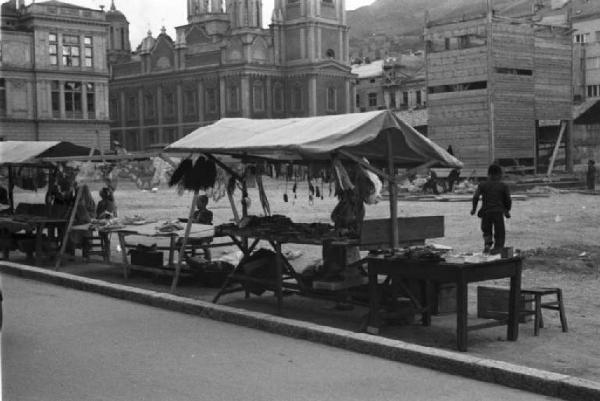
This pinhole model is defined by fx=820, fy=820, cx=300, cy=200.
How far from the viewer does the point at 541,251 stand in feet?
53.8

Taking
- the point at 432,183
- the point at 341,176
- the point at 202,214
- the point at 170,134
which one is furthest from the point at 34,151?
the point at 170,134

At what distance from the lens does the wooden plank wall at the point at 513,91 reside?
44.7 metres

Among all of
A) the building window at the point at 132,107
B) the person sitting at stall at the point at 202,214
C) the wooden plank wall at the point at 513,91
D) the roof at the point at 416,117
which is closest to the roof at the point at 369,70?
the building window at the point at 132,107

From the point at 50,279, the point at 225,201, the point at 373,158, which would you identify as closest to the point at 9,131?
the point at 225,201

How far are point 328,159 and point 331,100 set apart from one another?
81.1 m

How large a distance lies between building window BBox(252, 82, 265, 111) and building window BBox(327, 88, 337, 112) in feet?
23.9

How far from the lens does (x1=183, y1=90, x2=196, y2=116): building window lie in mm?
95188

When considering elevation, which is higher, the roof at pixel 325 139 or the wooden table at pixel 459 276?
the roof at pixel 325 139

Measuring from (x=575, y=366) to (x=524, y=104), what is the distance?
40.6 meters

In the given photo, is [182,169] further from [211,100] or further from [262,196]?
[211,100]

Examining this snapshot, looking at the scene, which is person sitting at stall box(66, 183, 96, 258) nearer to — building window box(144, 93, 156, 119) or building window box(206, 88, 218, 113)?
building window box(206, 88, 218, 113)

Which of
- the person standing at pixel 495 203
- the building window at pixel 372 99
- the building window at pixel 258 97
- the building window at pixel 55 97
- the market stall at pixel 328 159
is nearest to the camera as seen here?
the market stall at pixel 328 159

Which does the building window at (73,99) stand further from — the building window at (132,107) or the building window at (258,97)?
the building window at (132,107)

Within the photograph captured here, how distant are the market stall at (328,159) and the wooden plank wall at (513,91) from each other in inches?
1361
